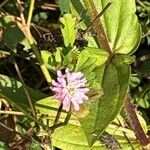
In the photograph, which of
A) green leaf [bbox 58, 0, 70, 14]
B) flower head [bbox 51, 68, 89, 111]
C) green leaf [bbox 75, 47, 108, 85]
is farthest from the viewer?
green leaf [bbox 58, 0, 70, 14]

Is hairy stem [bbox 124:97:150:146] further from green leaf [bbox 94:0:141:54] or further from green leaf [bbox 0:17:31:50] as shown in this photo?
green leaf [bbox 0:17:31:50]

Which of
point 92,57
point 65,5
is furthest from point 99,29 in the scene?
point 65,5

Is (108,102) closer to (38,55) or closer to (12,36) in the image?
(38,55)

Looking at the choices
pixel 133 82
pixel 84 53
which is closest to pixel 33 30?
pixel 133 82

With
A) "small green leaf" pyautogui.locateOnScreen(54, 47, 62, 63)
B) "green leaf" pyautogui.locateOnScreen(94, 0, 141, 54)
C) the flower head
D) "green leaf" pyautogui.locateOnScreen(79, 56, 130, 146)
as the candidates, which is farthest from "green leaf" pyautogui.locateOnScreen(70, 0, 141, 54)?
the flower head

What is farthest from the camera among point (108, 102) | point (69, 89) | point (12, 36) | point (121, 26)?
point (12, 36)

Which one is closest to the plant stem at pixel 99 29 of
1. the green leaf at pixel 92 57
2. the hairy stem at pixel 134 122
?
the green leaf at pixel 92 57

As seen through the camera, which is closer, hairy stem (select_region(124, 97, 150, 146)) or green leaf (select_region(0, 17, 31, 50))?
hairy stem (select_region(124, 97, 150, 146))
